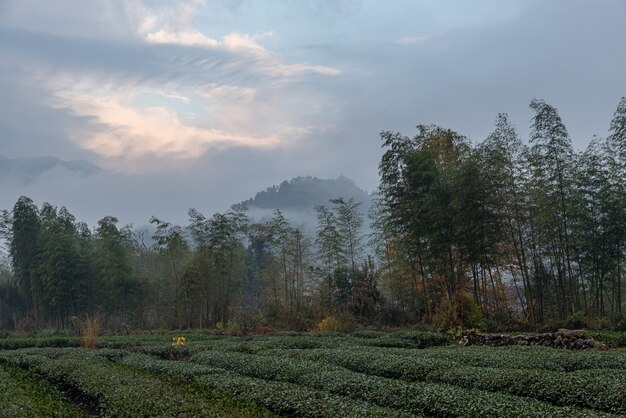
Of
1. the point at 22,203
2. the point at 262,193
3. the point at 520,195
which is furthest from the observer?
the point at 262,193

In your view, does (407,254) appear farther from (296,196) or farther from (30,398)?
(296,196)

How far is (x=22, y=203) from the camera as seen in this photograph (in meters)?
33.6

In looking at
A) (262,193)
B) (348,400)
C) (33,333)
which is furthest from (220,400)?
(262,193)

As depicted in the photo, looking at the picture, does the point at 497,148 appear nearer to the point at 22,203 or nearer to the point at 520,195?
the point at 520,195

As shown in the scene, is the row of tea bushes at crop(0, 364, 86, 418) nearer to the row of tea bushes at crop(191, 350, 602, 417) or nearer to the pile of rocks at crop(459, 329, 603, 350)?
the row of tea bushes at crop(191, 350, 602, 417)

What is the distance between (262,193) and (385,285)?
314 feet

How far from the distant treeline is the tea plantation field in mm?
7412

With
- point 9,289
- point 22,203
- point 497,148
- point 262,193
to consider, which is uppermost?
point 262,193

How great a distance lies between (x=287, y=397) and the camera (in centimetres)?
719

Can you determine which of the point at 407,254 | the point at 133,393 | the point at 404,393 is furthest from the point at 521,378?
the point at 407,254

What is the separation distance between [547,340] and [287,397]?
919 centimetres

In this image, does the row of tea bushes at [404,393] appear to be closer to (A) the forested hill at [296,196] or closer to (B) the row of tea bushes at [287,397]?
(B) the row of tea bushes at [287,397]

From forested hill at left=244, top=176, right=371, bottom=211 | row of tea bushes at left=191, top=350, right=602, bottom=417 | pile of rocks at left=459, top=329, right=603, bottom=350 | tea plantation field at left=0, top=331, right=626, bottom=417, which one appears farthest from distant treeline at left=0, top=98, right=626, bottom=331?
forested hill at left=244, top=176, right=371, bottom=211

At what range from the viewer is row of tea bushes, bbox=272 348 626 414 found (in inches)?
253
